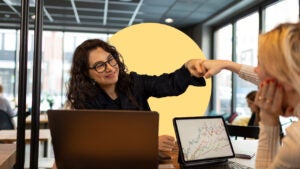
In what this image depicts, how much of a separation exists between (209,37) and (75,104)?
677 centimetres

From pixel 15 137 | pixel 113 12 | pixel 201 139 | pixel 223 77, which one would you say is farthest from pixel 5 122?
pixel 223 77

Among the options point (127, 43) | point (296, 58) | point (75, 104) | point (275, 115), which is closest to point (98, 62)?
point (75, 104)

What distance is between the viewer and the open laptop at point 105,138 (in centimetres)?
96

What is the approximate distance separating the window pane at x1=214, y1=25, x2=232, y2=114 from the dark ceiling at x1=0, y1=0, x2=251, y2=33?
59cm

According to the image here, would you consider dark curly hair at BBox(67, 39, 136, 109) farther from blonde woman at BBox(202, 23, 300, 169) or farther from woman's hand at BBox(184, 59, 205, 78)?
blonde woman at BBox(202, 23, 300, 169)

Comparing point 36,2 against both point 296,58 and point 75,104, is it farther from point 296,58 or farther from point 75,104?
point 296,58

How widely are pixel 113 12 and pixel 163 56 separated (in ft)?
17.2

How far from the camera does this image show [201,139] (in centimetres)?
127

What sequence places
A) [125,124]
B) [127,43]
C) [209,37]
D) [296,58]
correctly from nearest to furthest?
[296,58]
[125,124]
[127,43]
[209,37]

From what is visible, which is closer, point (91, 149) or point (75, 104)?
point (91, 149)

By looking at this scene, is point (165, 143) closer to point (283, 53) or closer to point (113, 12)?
point (283, 53)

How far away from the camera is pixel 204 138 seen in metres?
1.28

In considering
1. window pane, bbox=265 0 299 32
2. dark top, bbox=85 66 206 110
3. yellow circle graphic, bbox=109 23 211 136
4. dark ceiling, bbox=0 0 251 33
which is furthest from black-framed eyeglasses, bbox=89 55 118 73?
dark ceiling, bbox=0 0 251 33

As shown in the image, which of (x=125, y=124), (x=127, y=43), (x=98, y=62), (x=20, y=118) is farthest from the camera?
(x=127, y=43)
